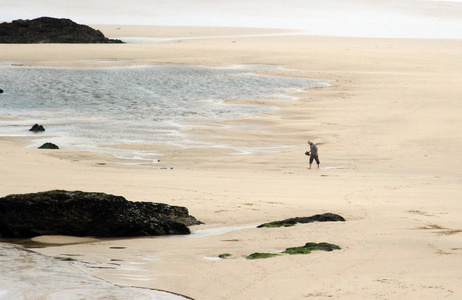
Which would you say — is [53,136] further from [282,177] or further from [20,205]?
[20,205]

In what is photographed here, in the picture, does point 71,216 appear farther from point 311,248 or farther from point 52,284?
point 311,248

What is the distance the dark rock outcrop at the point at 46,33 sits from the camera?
155ft

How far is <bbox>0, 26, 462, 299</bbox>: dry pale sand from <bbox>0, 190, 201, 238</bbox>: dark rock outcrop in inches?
7.8

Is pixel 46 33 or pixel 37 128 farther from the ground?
pixel 46 33

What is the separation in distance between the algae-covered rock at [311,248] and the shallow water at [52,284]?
66.0 inches

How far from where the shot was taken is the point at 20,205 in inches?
366

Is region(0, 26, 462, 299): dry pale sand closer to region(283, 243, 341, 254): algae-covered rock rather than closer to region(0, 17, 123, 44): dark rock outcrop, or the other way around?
region(283, 243, 341, 254): algae-covered rock

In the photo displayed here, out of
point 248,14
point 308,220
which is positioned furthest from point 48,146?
point 248,14

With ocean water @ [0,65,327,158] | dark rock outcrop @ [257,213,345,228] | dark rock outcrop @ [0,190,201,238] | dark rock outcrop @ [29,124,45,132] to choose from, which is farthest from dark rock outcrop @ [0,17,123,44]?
dark rock outcrop @ [257,213,345,228]

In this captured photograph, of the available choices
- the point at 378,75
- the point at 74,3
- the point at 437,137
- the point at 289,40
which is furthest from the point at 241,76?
the point at 74,3

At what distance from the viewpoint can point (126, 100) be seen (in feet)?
89.7

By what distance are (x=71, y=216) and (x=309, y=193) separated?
194 inches

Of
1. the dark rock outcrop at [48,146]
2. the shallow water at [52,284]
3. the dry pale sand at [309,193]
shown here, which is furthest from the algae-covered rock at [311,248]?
the dark rock outcrop at [48,146]

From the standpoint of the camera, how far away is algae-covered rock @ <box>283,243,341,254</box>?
26.5 feet
